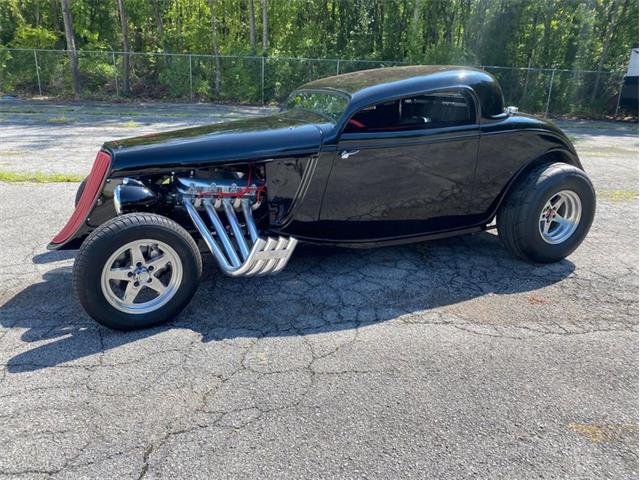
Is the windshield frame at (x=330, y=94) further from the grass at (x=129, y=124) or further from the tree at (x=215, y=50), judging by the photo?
the tree at (x=215, y=50)

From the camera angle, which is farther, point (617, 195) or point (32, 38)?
point (32, 38)

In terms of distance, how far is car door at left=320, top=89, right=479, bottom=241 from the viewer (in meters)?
3.80

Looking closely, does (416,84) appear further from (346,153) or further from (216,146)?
(216,146)

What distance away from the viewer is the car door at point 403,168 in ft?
12.5

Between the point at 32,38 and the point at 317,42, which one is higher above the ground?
the point at 317,42

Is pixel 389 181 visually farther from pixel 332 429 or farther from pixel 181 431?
pixel 181 431

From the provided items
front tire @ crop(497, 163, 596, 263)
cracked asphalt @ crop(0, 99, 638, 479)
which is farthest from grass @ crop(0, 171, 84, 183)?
front tire @ crop(497, 163, 596, 263)

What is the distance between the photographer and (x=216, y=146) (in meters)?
3.50

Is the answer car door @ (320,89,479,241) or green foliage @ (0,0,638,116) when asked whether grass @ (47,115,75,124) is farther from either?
car door @ (320,89,479,241)

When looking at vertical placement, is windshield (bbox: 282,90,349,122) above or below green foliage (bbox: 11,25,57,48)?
below

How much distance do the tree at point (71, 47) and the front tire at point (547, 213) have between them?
18.6 m

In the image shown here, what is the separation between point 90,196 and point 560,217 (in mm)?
4055

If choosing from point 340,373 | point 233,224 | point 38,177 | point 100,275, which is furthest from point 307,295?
point 38,177

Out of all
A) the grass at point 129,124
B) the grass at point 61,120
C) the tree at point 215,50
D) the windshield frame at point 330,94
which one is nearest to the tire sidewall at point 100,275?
the windshield frame at point 330,94
